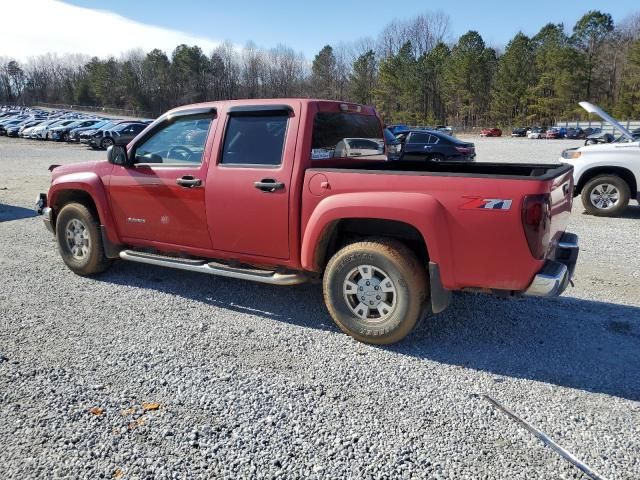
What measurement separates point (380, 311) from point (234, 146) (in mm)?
1985

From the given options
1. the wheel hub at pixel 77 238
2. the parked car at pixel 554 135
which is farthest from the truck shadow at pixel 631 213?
the parked car at pixel 554 135

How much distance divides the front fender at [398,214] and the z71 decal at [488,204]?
187mm

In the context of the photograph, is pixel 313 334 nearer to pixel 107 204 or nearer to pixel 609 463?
pixel 609 463

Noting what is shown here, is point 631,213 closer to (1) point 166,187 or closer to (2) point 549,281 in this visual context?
(2) point 549,281

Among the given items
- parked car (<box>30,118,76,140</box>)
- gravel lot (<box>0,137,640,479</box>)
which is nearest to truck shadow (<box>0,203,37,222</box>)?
gravel lot (<box>0,137,640,479</box>)

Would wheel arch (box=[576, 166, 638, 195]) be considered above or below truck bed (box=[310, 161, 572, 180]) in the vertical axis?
below

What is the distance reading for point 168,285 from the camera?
5.50m

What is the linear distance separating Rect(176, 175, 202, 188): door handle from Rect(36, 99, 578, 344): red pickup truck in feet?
0.04

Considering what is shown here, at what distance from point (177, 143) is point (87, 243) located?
5.56 feet

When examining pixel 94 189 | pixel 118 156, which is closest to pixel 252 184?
pixel 118 156

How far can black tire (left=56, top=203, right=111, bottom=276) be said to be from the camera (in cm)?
551

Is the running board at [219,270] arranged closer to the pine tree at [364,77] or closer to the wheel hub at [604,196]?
the wheel hub at [604,196]

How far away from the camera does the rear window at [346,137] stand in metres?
4.37

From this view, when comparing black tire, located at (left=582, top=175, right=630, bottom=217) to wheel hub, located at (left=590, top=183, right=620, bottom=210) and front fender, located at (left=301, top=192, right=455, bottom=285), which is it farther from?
front fender, located at (left=301, top=192, right=455, bottom=285)
